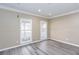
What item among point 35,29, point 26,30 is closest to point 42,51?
point 26,30

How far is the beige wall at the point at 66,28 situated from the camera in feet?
15.5

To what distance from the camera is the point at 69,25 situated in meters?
5.20

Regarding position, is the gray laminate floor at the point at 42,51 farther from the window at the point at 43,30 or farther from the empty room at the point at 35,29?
the window at the point at 43,30

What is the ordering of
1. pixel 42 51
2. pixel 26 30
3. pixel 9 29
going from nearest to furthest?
pixel 42 51
pixel 9 29
pixel 26 30

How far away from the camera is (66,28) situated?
17.9 feet

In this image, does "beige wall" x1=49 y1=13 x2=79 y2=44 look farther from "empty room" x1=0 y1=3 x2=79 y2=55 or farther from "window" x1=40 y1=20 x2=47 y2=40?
"window" x1=40 y1=20 x2=47 y2=40

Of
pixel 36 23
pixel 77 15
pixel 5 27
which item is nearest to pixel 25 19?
pixel 36 23

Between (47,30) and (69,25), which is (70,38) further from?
(47,30)

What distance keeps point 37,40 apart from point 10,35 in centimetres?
265

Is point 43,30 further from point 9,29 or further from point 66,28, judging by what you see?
point 9,29

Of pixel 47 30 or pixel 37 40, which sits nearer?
pixel 37 40

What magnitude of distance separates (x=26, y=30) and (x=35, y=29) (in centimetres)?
88

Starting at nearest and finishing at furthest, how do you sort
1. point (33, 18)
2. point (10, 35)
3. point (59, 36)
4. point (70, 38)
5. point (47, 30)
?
point (10, 35) < point (70, 38) < point (33, 18) < point (59, 36) < point (47, 30)

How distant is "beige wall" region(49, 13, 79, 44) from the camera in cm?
473
